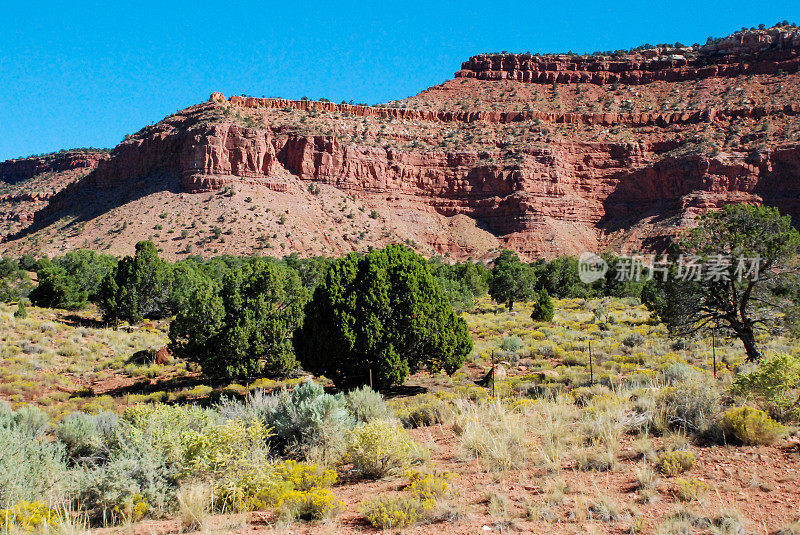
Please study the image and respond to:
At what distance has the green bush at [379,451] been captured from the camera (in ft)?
23.3

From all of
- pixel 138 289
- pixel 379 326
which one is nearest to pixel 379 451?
pixel 379 326

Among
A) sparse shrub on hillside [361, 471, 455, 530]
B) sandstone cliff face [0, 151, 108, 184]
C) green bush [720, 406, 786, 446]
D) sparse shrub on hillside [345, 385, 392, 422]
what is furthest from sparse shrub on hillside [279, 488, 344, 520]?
sandstone cliff face [0, 151, 108, 184]

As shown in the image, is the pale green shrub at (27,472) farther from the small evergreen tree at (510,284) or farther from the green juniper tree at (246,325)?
the small evergreen tree at (510,284)

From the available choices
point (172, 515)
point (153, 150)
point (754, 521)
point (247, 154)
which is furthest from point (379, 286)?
point (153, 150)

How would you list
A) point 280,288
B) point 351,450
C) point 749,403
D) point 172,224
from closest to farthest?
point 351,450
point 749,403
point 280,288
point 172,224

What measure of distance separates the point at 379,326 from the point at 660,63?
111573mm

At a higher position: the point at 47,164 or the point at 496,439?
the point at 47,164

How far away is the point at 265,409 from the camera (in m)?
9.47

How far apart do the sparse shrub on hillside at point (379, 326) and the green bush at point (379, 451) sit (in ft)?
16.6

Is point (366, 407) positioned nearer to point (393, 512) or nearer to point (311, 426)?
point (311, 426)

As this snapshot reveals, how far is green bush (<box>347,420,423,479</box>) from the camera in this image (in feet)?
23.3

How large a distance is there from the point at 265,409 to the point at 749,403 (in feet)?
26.5

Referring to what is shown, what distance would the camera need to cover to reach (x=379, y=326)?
498 inches

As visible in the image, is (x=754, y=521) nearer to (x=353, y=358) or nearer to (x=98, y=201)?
(x=353, y=358)
